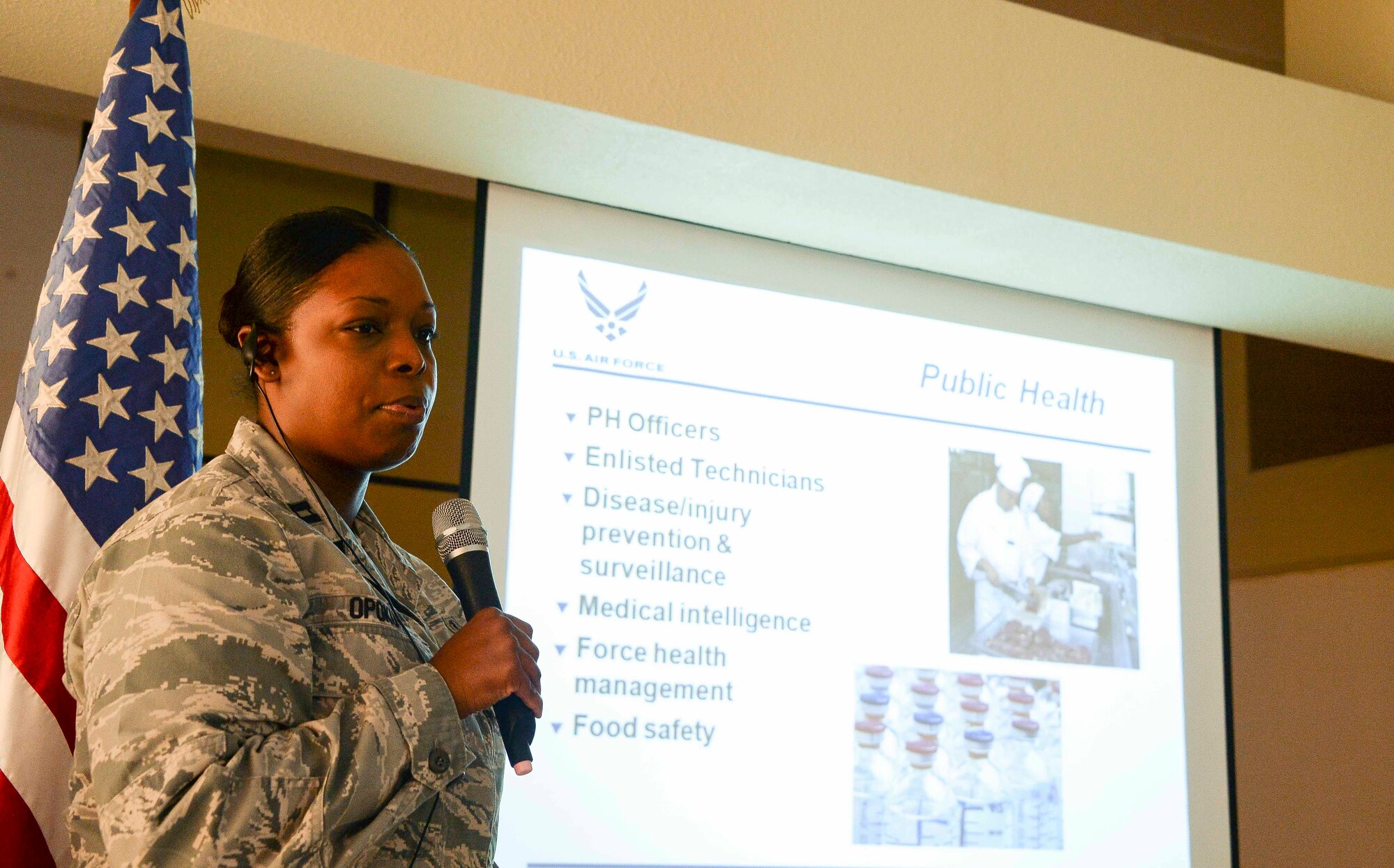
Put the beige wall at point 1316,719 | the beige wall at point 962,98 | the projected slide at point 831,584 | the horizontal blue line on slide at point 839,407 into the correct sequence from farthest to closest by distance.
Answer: the beige wall at point 1316,719 < the horizontal blue line on slide at point 839,407 < the projected slide at point 831,584 < the beige wall at point 962,98

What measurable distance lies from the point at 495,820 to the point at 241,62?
77.0 inches

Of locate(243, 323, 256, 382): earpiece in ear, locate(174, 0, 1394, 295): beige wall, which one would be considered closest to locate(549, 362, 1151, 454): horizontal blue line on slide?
locate(174, 0, 1394, 295): beige wall

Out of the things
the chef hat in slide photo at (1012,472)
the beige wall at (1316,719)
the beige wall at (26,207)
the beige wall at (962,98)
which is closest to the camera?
the beige wall at (962,98)

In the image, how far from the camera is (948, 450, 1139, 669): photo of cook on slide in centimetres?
352

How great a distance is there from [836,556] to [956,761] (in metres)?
0.63

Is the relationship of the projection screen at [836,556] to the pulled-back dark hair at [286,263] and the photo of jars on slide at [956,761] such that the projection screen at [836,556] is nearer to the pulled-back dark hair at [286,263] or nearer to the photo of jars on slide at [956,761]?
the photo of jars on slide at [956,761]

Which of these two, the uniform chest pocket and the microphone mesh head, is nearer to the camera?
the uniform chest pocket

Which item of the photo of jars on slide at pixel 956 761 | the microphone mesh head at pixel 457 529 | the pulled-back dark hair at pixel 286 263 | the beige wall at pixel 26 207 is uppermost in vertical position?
the beige wall at pixel 26 207

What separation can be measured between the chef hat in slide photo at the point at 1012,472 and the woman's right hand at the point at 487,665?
2.65 metres

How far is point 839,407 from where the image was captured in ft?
11.3

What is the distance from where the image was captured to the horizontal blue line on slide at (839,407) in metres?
3.21

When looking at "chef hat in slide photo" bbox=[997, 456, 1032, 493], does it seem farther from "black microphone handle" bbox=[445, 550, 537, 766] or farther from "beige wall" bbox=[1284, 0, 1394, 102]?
"black microphone handle" bbox=[445, 550, 537, 766]

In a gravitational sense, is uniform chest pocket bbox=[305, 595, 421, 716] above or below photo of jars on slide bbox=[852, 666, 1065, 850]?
above

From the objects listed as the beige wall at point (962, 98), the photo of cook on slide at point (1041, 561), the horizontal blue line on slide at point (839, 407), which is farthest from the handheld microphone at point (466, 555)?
the photo of cook on slide at point (1041, 561)
